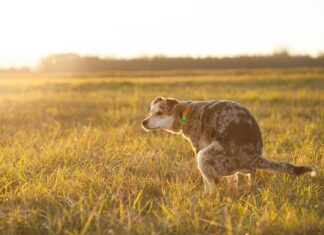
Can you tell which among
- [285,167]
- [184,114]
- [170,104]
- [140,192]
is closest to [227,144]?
[285,167]

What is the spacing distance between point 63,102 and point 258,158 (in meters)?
11.7

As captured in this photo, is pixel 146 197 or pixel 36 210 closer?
pixel 36 210

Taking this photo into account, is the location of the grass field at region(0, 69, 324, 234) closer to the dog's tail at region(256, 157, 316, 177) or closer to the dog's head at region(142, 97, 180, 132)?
the dog's tail at region(256, 157, 316, 177)

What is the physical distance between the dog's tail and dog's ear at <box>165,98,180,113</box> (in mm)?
1583

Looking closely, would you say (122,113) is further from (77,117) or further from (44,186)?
(44,186)

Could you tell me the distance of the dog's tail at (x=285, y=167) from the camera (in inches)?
189

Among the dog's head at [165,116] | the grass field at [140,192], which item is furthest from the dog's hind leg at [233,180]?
the dog's head at [165,116]

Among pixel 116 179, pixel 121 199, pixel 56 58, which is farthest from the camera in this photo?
pixel 56 58

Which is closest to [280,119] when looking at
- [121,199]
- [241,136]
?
[241,136]

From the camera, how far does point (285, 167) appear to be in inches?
195

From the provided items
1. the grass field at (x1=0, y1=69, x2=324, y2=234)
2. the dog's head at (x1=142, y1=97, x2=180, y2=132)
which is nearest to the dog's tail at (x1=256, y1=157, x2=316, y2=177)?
the grass field at (x1=0, y1=69, x2=324, y2=234)

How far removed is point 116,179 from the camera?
221 inches

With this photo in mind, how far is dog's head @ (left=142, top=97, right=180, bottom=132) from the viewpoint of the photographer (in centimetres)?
631

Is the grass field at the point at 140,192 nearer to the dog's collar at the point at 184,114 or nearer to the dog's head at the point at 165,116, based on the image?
the dog's head at the point at 165,116
